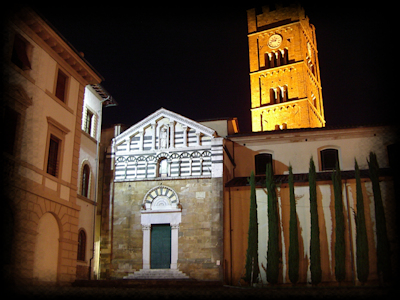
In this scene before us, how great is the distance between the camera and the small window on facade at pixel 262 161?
1132 inches

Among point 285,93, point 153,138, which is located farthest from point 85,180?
point 285,93

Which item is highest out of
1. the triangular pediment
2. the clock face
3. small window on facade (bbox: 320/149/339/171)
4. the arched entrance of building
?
the clock face

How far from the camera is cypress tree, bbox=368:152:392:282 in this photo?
21.4 metres

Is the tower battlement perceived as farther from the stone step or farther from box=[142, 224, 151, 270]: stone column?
the stone step

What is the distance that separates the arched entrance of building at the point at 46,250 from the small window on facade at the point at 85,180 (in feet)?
23.1

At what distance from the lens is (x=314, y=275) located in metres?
22.2

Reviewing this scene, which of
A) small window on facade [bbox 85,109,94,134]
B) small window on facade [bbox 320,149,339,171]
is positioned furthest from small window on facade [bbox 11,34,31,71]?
small window on facade [bbox 320,149,339,171]

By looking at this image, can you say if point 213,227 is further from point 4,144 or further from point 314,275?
point 4,144

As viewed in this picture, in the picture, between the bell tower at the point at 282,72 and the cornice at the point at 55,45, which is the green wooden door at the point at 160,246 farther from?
the bell tower at the point at 282,72

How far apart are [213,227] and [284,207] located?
13.3 ft

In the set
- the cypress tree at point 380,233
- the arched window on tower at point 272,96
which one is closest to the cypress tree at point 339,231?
the cypress tree at point 380,233

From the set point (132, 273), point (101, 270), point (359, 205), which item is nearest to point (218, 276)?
point (132, 273)

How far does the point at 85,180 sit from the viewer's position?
24.7 meters

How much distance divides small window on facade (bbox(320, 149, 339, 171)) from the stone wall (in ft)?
24.6
